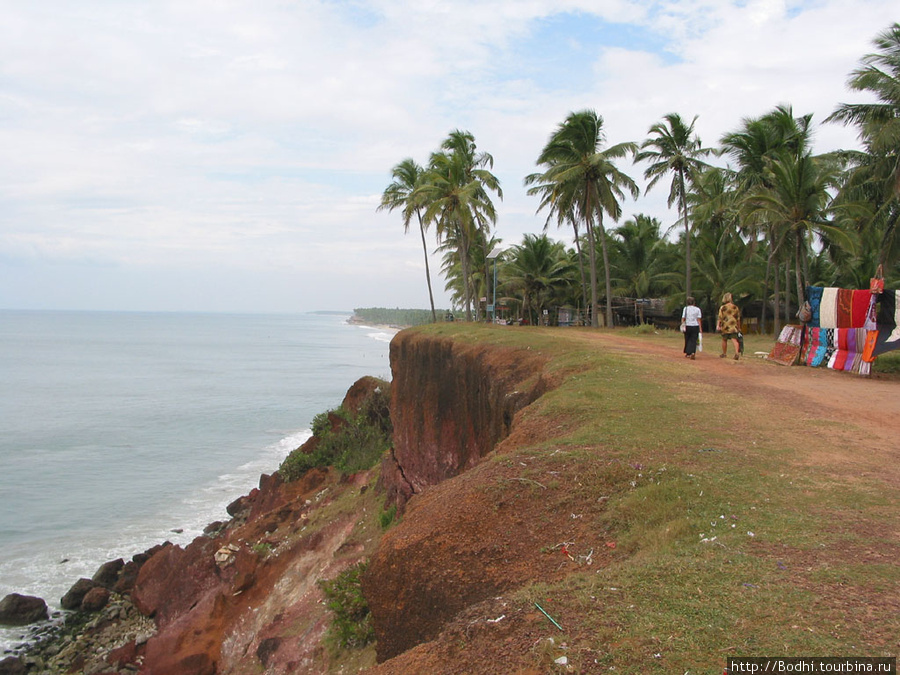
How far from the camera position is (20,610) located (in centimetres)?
1584

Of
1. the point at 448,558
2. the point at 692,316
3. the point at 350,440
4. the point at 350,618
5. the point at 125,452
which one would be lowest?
the point at 125,452

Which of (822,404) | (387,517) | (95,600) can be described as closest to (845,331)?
(822,404)

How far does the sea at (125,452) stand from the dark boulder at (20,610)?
0.98ft

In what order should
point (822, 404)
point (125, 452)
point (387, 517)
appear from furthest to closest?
point (125, 452), point (387, 517), point (822, 404)

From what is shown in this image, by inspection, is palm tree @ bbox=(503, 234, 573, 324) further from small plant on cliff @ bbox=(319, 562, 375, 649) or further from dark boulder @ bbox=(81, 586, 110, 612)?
small plant on cliff @ bbox=(319, 562, 375, 649)

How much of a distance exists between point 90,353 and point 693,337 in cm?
9035

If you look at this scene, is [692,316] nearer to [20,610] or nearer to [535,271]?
[20,610]

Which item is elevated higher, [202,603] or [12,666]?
[202,603]

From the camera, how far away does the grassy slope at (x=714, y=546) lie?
3.11m

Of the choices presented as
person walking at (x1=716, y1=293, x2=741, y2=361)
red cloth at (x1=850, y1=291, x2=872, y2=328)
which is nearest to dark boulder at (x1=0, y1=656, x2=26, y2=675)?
person walking at (x1=716, y1=293, x2=741, y2=361)

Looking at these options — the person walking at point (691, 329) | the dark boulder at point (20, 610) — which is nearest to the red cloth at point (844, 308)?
the person walking at point (691, 329)

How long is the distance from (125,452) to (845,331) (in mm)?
29904

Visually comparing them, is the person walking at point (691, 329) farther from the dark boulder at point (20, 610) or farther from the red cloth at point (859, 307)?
the dark boulder at point (20, 610)

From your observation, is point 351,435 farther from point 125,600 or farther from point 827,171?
point 827,171
